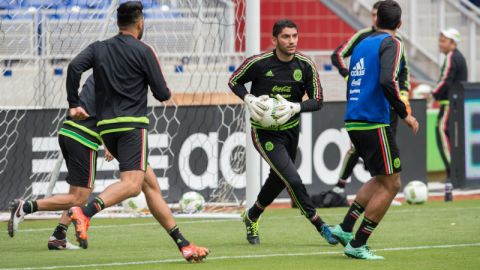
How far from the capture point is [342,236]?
34.0 feet

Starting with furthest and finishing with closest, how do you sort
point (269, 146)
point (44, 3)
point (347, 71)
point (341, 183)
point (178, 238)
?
1. point (44, 3)
2. point (341, 183)
3. point (347, 71)
4. point (269, 146)
5. point (178, 238)

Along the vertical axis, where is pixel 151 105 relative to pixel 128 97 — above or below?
below

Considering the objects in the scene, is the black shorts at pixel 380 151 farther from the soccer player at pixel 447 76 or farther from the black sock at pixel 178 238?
the soccer player at pixel 447 76

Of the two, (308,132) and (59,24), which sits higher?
(59,24)

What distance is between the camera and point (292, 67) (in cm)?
1091

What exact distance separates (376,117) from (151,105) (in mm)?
6765

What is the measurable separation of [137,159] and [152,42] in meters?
7.70

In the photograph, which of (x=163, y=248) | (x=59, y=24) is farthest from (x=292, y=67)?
(x=59, y=24)

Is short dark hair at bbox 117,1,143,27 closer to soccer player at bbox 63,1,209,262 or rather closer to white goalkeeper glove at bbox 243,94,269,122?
soccer player at bbox 63,1,209,262

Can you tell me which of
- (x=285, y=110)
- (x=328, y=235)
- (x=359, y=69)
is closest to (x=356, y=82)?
(x=359, y=69)

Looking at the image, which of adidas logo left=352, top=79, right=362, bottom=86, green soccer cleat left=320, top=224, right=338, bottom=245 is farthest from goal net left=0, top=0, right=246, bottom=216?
adidas logo left=352, top=79, right=362, bottom=86

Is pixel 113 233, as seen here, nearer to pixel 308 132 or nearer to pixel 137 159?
pixel 137 159

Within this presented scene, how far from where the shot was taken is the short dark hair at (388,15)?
962cm

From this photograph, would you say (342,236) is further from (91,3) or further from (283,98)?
(91,3)
